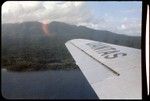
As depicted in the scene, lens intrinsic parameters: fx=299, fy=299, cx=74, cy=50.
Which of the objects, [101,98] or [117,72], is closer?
[101,98]

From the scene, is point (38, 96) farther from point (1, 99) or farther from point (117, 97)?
point (117, 97)

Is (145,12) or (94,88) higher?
(145,12)

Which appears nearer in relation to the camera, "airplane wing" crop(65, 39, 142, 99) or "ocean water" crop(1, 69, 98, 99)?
"airplane wing" crop(65, 39, 142, 99)

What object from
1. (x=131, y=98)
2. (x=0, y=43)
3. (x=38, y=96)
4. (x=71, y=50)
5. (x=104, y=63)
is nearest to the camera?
(x=131, y=98)

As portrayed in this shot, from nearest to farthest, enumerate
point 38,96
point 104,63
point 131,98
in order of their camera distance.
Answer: point 131,98 < point 38,96 < point 104,63

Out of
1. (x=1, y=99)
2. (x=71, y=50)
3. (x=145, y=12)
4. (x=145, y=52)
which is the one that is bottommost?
(x=71, y=50)

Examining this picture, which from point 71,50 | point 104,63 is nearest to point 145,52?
point 104,63

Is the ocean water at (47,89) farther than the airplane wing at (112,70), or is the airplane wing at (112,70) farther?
the ocean water at (47,89)

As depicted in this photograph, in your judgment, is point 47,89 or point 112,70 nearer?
point 112,70
